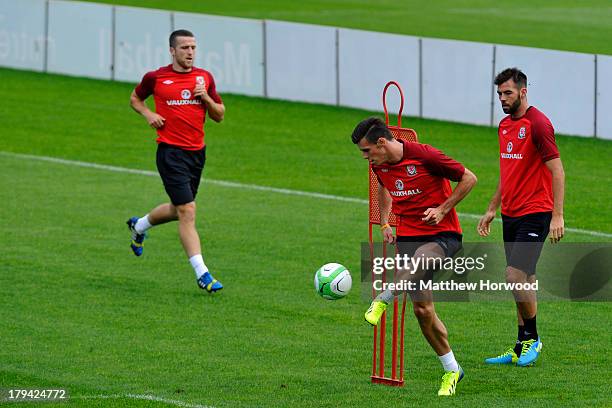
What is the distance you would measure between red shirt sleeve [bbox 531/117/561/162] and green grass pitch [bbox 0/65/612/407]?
183 centimetres

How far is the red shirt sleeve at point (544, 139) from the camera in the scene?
11.8m

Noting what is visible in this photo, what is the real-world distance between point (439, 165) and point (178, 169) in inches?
195

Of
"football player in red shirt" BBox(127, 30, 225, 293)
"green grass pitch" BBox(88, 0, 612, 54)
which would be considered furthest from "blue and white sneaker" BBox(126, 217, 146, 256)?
"green grass pitch" BBox(88, 0, 612, 54)

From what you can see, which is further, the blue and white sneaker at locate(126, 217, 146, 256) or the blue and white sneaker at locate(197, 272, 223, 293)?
the blue and white sneaker at locate(126, 217, 146, 256)

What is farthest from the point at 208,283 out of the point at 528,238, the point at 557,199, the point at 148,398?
the point at 557,199

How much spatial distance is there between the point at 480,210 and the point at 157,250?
521 centimetres

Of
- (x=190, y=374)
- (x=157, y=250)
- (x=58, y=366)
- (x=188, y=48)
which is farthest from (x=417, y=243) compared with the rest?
(x=157, y=250)

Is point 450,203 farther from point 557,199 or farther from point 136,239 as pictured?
point 136,239

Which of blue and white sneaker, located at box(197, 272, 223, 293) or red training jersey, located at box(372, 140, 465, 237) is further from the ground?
red training jersey, located at box(372, 140, 465, 237)

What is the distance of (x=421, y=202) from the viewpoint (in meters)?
11.3

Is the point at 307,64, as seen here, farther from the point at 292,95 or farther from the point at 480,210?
the point at 480,210

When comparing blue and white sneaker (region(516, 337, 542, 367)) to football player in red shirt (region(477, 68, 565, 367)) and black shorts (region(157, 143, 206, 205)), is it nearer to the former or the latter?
football player in red shirt (region(477, 68, 565, 367))

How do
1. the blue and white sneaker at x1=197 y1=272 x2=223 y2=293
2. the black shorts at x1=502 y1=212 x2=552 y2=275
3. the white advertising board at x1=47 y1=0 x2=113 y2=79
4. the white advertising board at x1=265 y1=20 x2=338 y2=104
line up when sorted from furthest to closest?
the white advertising board at x1=47 y1=0 x2=113 y2=79, the white advertising board at x1=265 y1=20 x2=338 y2=104, the blue and white sneaker at x1=197 y1=272 x2=223 y2=293, the black shorts at x1=502 y1=212 x2=552 y2=275

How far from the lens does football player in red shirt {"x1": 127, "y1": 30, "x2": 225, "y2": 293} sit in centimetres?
1544
